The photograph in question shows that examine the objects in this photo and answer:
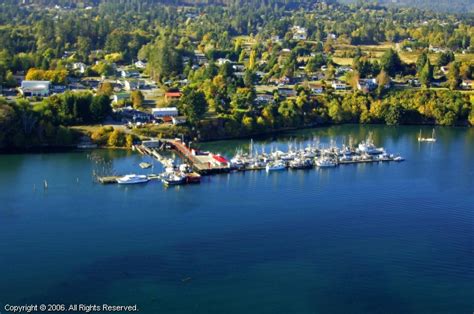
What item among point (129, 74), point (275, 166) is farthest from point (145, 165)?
point (129, 74)

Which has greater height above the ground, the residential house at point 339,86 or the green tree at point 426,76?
the green tree at point 426,76

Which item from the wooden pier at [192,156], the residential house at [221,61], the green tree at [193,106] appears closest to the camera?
the wooden pier at [192,156]

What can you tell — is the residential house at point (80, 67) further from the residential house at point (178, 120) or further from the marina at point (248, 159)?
the marina at point (248, 159)

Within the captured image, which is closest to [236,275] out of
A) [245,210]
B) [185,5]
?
[245,210]

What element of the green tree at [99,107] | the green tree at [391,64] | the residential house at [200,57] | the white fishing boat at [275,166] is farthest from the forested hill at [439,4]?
the white fishing boat at [275,166]

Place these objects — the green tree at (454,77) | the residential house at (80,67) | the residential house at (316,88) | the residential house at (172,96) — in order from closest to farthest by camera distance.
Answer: the residential house at (172,96) → the residential house at (316,88) → the green tree at (454,77) → the residential house at (80,67)

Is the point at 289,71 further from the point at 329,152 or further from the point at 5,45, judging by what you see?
the point at 5,45

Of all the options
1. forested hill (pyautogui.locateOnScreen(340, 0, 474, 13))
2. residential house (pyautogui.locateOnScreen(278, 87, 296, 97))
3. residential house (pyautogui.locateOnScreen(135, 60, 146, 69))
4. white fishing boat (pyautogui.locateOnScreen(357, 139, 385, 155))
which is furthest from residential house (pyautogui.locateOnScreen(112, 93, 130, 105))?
forested hill (pyautogui.locateOnScreen(340, 0, 474, 13))
